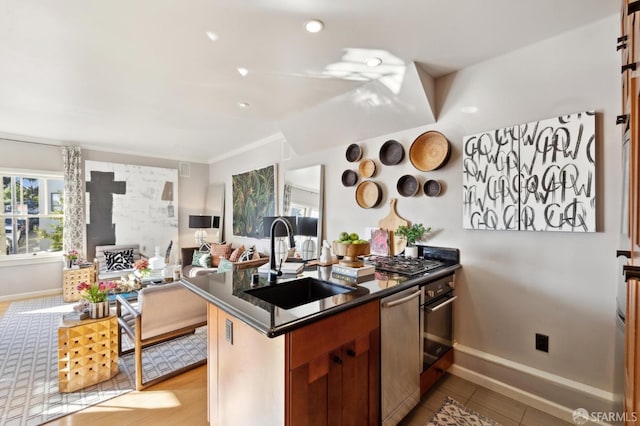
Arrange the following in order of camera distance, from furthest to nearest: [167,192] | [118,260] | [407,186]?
[167,192]
[118,260]
[407,186]

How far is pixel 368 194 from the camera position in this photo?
304 centimetres

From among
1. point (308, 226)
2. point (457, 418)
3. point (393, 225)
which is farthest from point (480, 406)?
point (308, 226)

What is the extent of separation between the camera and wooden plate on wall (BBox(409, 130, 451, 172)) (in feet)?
7.92

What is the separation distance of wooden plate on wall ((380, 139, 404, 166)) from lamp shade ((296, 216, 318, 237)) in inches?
48.5

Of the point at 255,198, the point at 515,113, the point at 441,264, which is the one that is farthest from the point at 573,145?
the point at 255,198

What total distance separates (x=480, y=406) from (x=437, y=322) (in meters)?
0.63

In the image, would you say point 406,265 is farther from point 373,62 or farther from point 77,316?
point 77,316

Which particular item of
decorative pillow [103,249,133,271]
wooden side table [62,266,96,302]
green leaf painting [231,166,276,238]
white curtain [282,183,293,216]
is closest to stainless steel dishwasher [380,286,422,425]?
white curtain [282,183,293,216]

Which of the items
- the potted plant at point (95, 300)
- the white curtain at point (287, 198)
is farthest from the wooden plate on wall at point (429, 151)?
the potted plant at point (95, 300)

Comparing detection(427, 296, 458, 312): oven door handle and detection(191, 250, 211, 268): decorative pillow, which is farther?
detection(191, 250, 211, 268): decorative pillow

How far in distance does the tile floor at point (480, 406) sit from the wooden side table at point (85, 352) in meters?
2.45

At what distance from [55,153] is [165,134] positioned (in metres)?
2.24

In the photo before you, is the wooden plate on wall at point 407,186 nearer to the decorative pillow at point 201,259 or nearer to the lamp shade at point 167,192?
the decorative pillow at point 201,259

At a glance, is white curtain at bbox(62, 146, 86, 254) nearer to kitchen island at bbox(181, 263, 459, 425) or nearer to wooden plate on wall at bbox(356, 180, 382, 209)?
kitchen island at bbox(181, 263, 459, 425)
